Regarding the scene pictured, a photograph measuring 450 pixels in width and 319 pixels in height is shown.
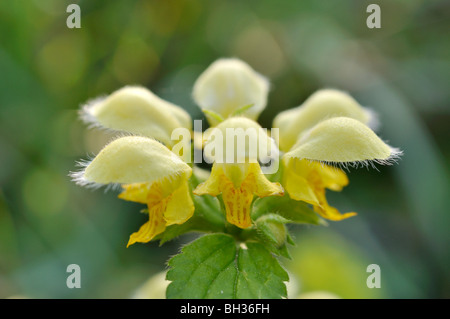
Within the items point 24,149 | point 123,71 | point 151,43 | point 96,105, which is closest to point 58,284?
point 24,149

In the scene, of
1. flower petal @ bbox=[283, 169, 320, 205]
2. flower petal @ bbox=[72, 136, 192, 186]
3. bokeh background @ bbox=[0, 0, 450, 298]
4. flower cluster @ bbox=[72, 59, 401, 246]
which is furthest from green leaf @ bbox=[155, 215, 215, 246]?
bokeh background @ bbox=[0, 0, 450, 298]

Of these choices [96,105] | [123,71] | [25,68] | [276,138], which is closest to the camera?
[276,138]

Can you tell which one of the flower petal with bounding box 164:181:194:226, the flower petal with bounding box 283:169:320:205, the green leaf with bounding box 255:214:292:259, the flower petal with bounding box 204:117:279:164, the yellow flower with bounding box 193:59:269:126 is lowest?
Result: the green leaf with bounding box 255:214:292:259

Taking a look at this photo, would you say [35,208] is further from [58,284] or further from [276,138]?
[276,138]

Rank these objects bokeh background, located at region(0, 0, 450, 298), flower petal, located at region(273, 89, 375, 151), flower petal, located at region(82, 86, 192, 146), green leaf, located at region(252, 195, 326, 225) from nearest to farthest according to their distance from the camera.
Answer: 1. green leaf, located at region(252, 195, 326, 225)
2. flower petal, located at region(82, 86, 192, 146)
3. flower petal, located at region(273, 89, 375, 151)
4. bokeh background, located at region(0, 0, 450, 298)

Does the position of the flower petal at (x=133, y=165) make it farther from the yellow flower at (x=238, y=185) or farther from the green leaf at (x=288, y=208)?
the green leaf at (x=288, y=208)

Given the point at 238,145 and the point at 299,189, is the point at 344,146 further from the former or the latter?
the point at 238,145

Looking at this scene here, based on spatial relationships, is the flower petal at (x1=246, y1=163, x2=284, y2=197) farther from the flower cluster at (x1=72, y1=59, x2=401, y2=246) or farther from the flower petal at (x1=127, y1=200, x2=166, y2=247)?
the flower petal at (x1=127, y1=200, x2=166, y2=247)
